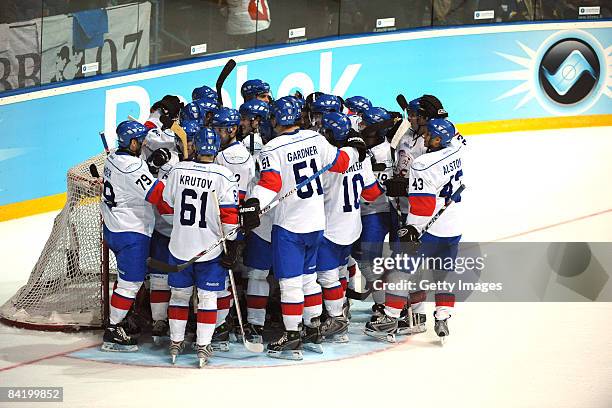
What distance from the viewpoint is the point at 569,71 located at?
11.5 metres

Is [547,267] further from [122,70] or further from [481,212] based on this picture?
[122,70]

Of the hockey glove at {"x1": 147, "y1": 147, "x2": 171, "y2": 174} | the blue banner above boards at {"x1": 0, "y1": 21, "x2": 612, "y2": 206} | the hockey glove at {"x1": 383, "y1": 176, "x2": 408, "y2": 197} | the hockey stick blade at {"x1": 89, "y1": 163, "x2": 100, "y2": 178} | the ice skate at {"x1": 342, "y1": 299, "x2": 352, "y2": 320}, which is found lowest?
the ice skate at {"x1": 342, "y1": 299, "x2": 352, "y2": 320}

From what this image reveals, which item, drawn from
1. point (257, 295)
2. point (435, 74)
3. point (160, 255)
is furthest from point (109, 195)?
point (435, 74)

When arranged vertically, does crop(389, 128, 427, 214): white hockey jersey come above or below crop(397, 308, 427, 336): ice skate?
above

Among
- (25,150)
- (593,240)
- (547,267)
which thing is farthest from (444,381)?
(25,150)

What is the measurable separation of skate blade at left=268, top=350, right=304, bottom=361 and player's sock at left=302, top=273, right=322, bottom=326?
235mm

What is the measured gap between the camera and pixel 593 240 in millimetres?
8570

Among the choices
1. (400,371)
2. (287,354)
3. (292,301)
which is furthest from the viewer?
(287,354)

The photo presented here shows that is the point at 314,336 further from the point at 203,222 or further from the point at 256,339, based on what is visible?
the point at 203,222

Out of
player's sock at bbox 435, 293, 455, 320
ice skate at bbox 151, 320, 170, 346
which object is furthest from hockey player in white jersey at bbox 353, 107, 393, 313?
ice skate at bbox 151, 320, 170, 346

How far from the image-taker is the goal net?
21.1 ft

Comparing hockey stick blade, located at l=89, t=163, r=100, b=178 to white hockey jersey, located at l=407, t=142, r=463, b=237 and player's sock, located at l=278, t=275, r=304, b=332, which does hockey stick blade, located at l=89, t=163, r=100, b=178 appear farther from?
white hockey jersey, located at l=407, t=142, r=463, b=237

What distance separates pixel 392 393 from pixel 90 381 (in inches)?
61.0

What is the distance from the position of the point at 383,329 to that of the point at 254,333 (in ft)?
Result: 2.58
